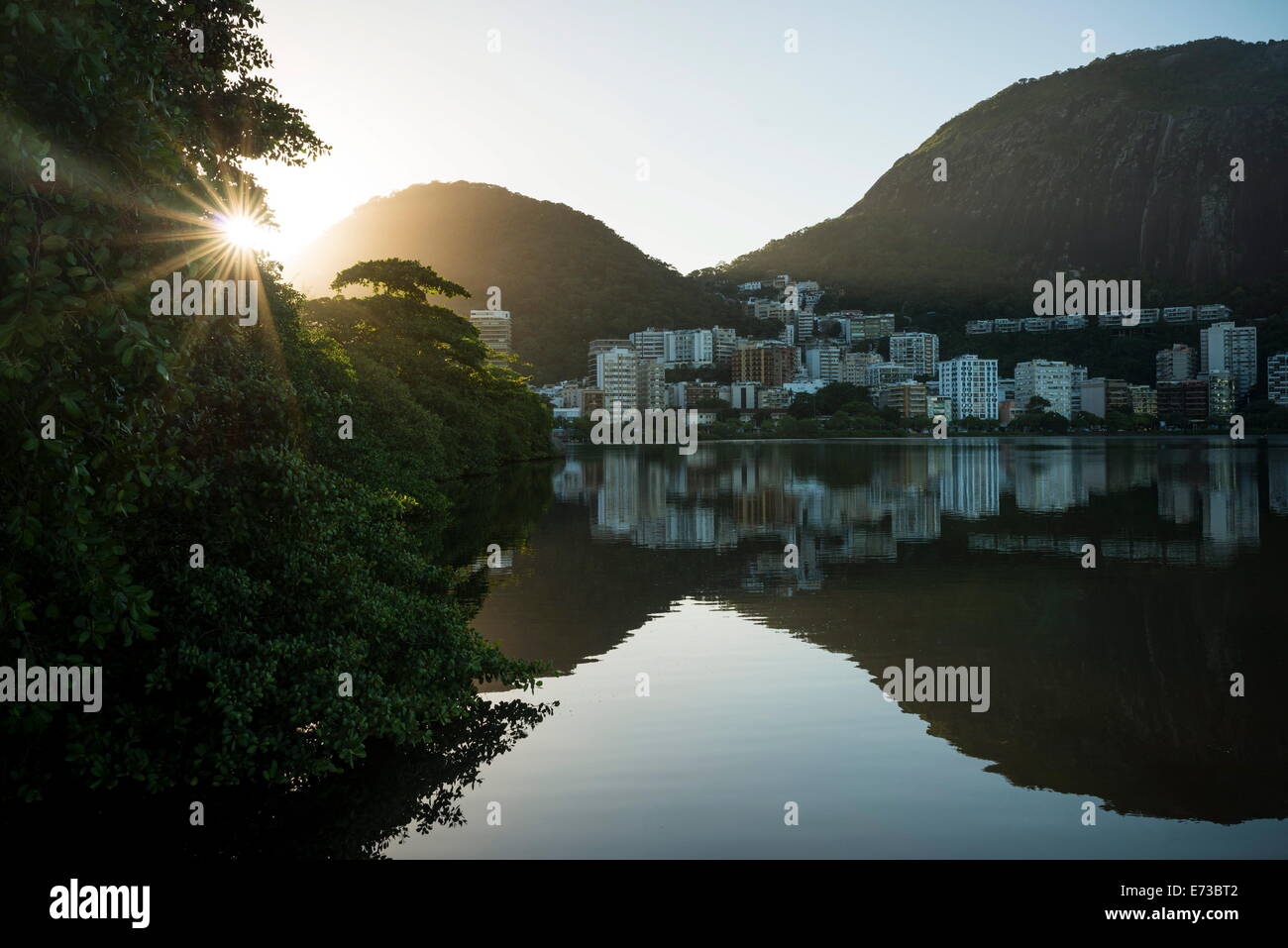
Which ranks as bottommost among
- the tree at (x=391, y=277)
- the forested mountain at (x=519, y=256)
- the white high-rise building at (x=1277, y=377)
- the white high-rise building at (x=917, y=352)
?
the tree at (x=391, y=277)

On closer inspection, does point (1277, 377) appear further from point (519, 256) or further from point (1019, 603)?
point (1019, 603)

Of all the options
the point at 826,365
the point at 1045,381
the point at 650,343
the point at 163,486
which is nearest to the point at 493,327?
the point at 650,343

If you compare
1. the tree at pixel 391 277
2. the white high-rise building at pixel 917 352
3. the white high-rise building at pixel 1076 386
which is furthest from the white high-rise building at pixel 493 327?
the tree at pixel 391 277

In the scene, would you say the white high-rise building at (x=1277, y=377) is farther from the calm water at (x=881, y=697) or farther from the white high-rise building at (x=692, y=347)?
the calm water at (x=881, y=697)

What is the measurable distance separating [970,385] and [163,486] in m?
176

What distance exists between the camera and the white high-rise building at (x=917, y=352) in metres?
192

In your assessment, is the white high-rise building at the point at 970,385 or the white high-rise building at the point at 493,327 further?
the white high-rise building at the point at 970,385

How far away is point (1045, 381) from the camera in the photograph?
17012 centimetres

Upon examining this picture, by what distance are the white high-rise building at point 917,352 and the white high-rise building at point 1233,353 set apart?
43416 millimetres

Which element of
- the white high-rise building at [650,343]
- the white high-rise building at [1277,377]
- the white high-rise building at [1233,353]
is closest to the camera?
the white high-rise building at [1277,377]

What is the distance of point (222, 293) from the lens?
29.7 ft

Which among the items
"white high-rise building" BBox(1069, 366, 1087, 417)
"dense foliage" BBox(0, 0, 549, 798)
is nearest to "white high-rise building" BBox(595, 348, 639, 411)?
"white high-rise building" BBox(1069, 366, 1087, 417)

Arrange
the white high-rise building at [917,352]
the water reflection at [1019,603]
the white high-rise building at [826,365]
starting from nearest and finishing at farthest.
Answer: the water reflection at [1019,603] < the white high-rise building at [917,352] < the white high-rise building at [826,365]
